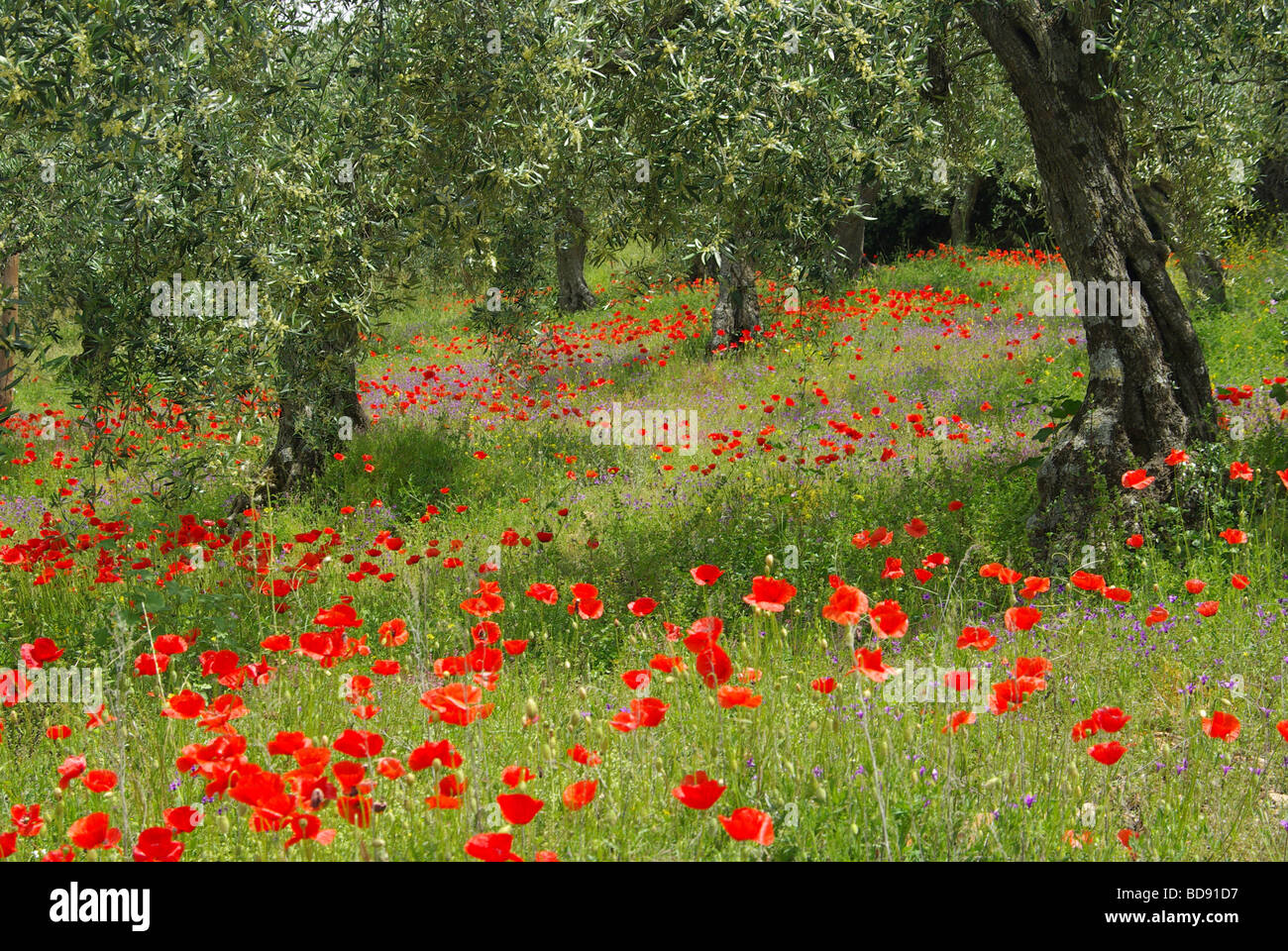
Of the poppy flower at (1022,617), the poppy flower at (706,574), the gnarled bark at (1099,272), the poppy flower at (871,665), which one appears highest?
the gnarled bark at (1099,272)

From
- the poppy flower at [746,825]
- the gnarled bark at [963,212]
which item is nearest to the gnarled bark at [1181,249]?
the poppy flower at [746,825]

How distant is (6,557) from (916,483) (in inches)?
221

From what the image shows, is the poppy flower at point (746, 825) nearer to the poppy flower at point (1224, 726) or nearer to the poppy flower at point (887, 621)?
the poppy flower at point (887, 621)

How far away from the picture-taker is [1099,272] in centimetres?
574

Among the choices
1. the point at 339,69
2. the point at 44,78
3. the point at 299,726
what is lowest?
the point at 299,726

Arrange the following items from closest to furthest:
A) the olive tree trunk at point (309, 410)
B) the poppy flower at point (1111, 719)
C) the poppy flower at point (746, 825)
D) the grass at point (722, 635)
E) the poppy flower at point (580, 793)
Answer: the poppy flower at point (746, 825) < the poppy flower at point (580, 793) < the poppy flower at point (1111, 719) < the grass at point (722, 635) < the olive tree trunk at point (309, 410)

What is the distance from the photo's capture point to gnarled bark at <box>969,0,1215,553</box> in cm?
568

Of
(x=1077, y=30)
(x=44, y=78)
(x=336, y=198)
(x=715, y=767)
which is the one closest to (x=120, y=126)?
(x=44, y=78)

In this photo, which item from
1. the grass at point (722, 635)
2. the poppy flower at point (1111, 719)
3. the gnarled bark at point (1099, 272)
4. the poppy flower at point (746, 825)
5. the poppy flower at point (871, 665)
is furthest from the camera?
the gnarled bark at point (1099, 272)

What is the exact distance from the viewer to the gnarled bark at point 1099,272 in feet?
18.6

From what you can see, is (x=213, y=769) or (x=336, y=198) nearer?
(x=213, y=769)

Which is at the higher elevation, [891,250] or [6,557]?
[891,250]

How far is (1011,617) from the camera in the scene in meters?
2.67

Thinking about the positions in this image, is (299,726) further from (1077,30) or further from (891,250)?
(891,250)
